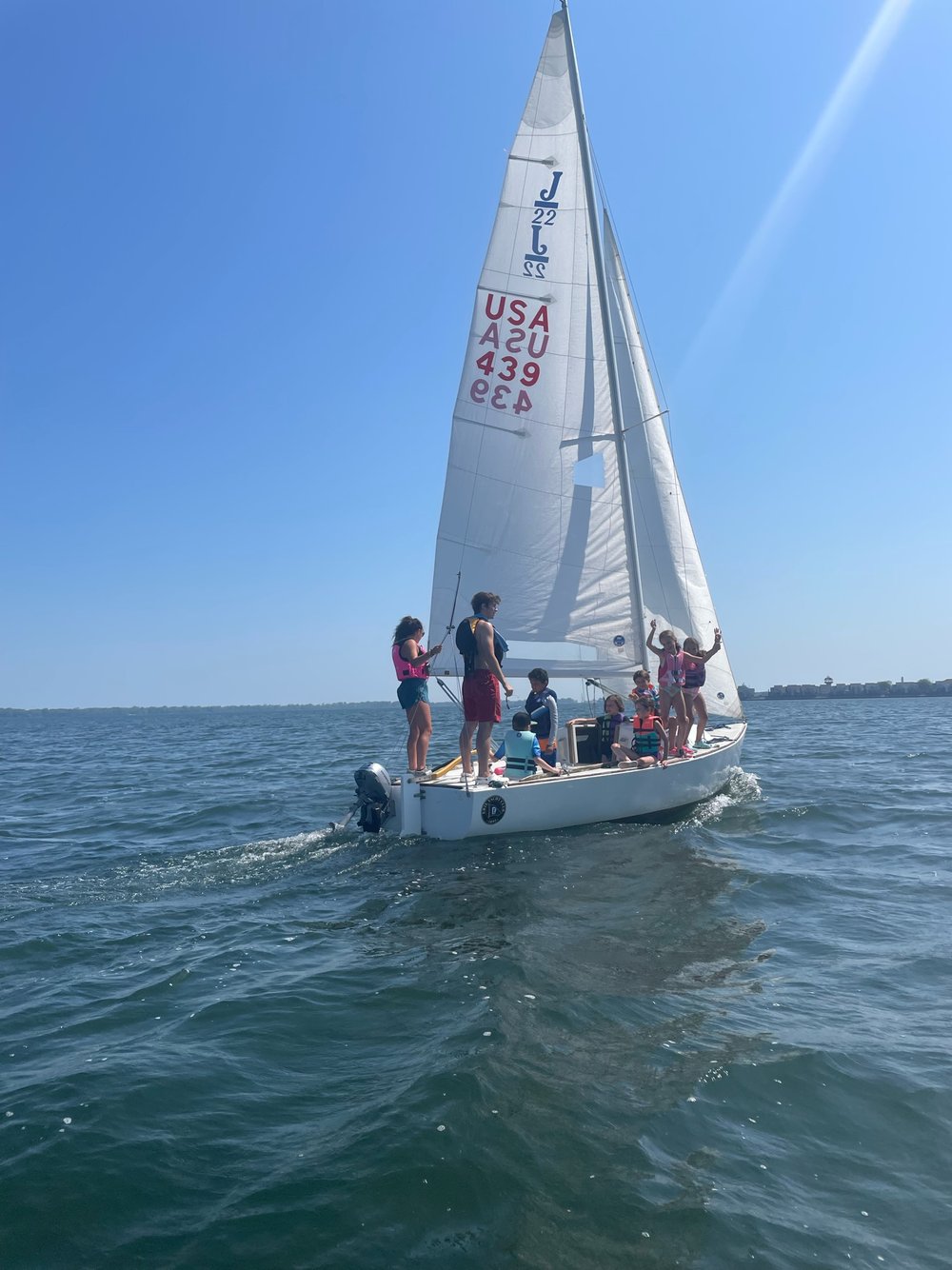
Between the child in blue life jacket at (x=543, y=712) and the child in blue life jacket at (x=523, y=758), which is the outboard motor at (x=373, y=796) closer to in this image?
the child in blue life jacket at (x=523, y=758)

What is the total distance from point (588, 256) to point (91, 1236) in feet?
39.1

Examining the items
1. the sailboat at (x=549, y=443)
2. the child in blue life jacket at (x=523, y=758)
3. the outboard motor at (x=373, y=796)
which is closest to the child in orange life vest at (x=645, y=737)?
the sailboat at (x=549, y=443)

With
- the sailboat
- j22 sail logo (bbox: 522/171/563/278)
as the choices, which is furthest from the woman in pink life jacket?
j22 sail logo (bbox: 522/171/563/278)

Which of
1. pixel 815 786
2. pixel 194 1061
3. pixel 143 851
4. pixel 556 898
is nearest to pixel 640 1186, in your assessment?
pixel 194 1061

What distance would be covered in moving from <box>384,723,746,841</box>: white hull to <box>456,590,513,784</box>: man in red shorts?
0.39m

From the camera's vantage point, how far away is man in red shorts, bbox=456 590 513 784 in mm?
8570

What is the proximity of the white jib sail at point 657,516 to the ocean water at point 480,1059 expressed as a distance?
479cm

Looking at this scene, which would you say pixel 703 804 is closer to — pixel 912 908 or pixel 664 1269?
pixel 912 908

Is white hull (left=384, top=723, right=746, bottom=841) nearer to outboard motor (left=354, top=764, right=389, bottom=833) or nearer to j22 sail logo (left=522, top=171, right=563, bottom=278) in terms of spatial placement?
outboard motor (left=354, top=764, right=389, bottom=833)

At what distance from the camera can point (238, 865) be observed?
8.59m

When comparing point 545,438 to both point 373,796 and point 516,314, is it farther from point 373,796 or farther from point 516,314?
point 373,796

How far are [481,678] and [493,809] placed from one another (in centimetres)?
134

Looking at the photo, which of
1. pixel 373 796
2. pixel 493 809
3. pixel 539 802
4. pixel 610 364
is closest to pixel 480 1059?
pixel 493 809

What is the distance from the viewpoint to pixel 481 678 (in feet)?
28.6
